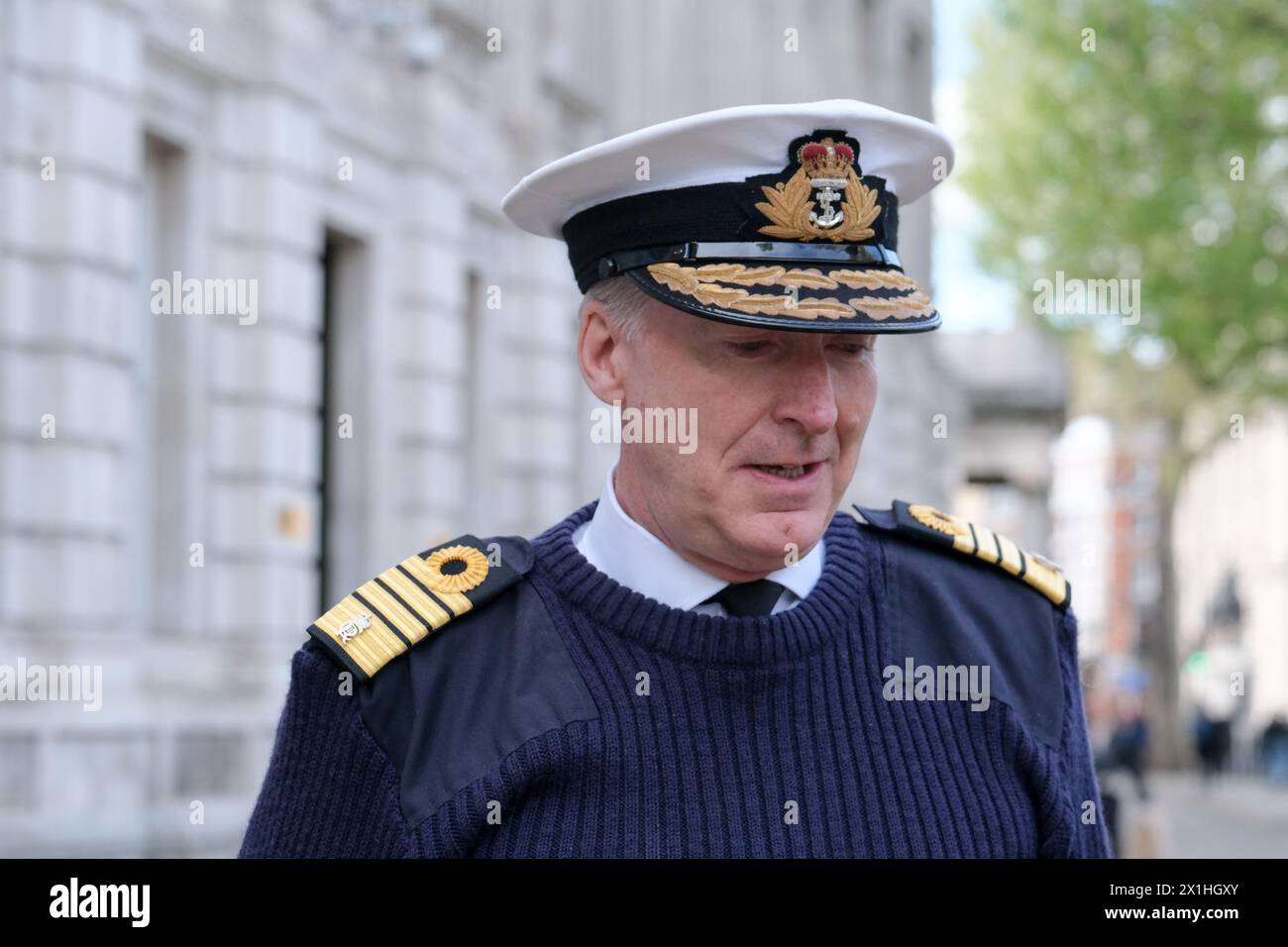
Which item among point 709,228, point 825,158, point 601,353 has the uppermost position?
point 825,158

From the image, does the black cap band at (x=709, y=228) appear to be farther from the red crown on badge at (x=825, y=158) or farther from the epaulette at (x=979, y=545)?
the epaulette at (x=979, y=545)

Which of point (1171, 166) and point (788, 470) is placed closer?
point (788, 470)

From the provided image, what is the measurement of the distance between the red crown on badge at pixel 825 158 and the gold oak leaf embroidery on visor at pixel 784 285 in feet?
0.54

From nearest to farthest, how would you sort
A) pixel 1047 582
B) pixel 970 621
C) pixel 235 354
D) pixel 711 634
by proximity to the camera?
pixel 711 634 < pixel 970 621 < pixel 1047 582 < pixel 235 354

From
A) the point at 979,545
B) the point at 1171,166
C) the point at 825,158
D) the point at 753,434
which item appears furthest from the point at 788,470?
the point at 1171,166

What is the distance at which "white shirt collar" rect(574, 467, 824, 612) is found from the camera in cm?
283

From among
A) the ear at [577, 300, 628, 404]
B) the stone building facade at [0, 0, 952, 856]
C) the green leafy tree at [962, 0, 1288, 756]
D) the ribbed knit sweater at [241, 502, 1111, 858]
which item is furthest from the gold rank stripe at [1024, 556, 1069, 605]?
the green leafy tree at [962, 0, 1288, 756]

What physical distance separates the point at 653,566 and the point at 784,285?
17.8 inches

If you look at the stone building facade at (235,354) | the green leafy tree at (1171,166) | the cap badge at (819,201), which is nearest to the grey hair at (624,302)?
the cap badge at (819,201)

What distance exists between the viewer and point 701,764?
2.75 metres

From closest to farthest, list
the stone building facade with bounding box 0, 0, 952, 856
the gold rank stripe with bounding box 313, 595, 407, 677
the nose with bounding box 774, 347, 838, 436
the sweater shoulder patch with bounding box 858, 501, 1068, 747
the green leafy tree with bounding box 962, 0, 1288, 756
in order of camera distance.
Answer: the nose with bounding box 774, 347, 838, 436, the gold rank stripe with bounding box 313, 595, 407, 677, the sweater shoulder patch with bounding box 858, 501, 1068, 747, the stone building facade with bounding box 0, 0, 952, 856, the green leafy tree with bounding box 962, 0, 1288, 756

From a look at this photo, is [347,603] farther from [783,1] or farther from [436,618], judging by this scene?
[783,1]

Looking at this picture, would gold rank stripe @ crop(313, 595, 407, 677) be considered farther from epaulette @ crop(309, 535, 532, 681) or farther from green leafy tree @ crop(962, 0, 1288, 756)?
green leafy tree @ crop(962, 0, 1288, 756)

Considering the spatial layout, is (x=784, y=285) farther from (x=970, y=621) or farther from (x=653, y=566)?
(x=970, y=621)
